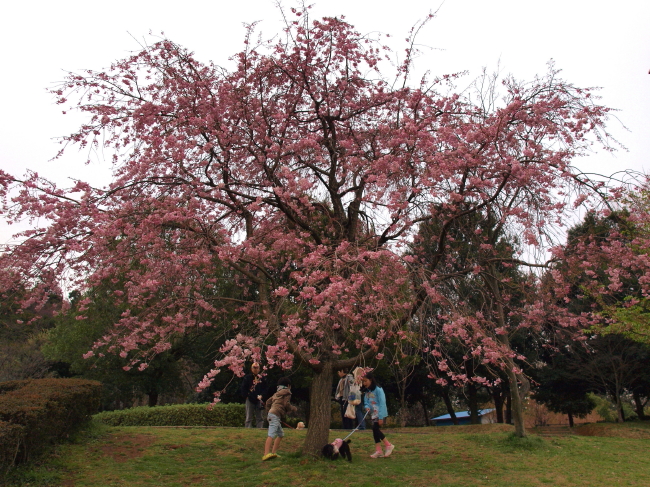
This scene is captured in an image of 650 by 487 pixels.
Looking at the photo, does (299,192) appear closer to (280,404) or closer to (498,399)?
(280,404)

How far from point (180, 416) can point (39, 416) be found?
6.09m

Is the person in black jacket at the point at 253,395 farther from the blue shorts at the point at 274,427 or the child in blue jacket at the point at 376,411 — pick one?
Result: the child in blue jacket at the point at 376,411

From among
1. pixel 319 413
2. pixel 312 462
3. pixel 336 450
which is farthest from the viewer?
pixel 319 413

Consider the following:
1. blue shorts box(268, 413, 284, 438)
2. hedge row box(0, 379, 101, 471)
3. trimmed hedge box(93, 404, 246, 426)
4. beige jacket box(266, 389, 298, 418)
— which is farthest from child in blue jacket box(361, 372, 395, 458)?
trimmed hedge box(93, 404, 246, 426)

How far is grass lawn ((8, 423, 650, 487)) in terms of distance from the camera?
5848 mm

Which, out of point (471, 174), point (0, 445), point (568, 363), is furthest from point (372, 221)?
point (568, 363)

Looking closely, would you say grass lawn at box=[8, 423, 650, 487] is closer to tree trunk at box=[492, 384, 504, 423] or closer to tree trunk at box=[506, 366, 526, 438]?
tree trunk at box=[506, 366, 526, 438]

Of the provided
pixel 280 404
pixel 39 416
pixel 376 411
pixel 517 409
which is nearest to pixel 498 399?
pixel 517 409

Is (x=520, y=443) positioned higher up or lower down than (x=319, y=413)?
lower down

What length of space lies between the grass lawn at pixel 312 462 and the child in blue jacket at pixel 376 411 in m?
0.20

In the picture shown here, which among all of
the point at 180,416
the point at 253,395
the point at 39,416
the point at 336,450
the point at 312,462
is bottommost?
the point at 312,462

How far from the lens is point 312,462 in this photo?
21.4ft

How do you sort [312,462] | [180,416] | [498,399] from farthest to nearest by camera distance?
[498,399] → [180,416] → [312,462]

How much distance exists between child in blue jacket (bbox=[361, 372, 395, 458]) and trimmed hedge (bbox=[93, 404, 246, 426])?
16.7 feet
